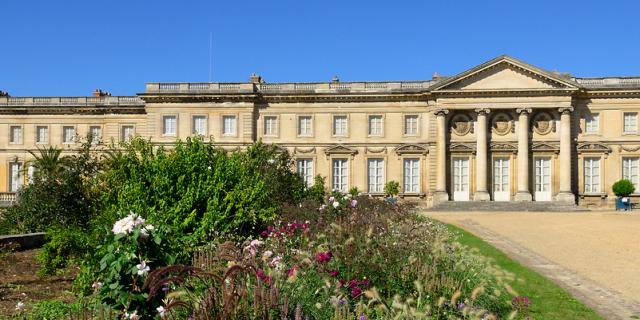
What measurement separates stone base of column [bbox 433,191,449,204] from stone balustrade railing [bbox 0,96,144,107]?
20024 millimetres

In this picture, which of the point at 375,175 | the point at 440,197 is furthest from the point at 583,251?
the point at 375,175

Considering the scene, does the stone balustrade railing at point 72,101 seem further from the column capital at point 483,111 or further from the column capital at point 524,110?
the column capital at point 524,110

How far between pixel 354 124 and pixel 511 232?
18557 millimetres

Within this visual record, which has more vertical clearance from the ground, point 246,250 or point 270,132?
point 270,132

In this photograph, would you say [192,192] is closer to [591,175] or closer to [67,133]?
[591,175]

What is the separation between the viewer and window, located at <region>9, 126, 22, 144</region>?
43.3m

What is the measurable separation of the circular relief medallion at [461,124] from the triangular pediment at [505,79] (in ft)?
5.74

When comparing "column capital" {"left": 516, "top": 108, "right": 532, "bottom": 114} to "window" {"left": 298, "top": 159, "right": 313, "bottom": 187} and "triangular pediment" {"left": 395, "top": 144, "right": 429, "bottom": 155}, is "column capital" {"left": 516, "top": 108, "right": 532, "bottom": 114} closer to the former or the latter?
"triangular pediment" {"left": 395, "top": 144, "right": 429, "bottom": 155}

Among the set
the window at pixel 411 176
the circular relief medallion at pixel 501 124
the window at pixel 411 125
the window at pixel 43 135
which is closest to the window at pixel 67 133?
the window at pixel 43 135

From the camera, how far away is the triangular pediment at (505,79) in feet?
120

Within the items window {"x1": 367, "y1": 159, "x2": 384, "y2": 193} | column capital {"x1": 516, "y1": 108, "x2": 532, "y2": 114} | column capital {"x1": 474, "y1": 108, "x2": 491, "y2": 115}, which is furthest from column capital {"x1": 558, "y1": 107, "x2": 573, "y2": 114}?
window {"x1": 367, "y1": 159, "x2": 384, "y2": 193}

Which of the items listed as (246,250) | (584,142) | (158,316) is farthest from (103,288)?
(584,142)

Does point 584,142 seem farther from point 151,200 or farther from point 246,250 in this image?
point 246,250

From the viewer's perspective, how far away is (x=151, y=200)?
12672 millimetres
